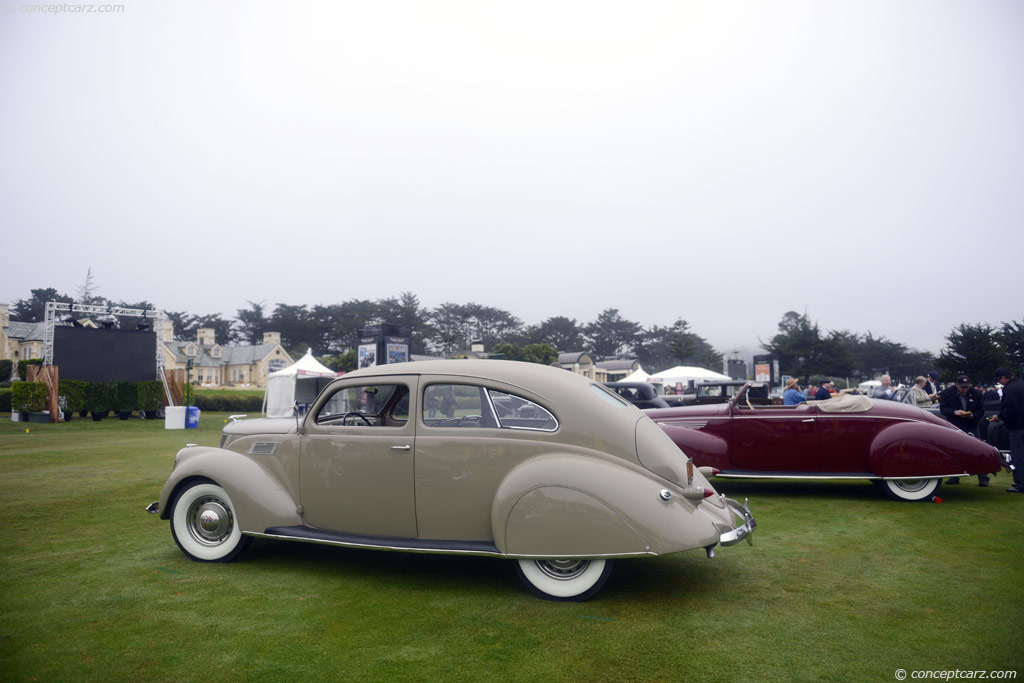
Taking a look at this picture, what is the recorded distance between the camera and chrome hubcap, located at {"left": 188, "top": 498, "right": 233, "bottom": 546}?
206 inches

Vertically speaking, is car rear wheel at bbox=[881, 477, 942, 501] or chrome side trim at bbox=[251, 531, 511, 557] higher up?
chrome side trim at bbox=[251, 531, 511, 557]

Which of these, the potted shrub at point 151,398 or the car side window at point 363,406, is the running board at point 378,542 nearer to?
the car side window at point 363,406

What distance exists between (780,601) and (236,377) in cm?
7884

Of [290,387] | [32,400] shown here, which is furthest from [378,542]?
[32,400]

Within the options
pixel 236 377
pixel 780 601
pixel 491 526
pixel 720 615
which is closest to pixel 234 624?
pixel 491 526

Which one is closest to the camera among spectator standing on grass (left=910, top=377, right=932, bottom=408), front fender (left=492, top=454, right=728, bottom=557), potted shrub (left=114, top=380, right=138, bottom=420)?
front fender (left=492, top=454, right=728, bottom=557)

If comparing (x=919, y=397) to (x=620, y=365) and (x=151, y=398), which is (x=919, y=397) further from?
(x=620, y=365)

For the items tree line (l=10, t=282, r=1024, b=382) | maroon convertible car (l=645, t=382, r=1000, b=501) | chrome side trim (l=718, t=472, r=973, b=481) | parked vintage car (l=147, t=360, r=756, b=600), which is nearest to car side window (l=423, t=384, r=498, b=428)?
parked vintage car (l=147, t=360, r=756, b=600)

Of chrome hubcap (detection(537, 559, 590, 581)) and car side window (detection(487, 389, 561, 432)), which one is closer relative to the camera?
chrome hubcap (detection(537, 559, 590, 581))

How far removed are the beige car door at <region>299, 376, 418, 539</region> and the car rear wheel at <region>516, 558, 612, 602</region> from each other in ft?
3.02

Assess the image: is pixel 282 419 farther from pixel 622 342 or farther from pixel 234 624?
pixel 622 342

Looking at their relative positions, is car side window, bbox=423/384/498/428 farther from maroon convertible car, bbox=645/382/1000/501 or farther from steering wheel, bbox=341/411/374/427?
maroon convertible car, bbox=645/382/1000/501

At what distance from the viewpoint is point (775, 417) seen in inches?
314

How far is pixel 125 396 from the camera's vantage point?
89.4 feet
